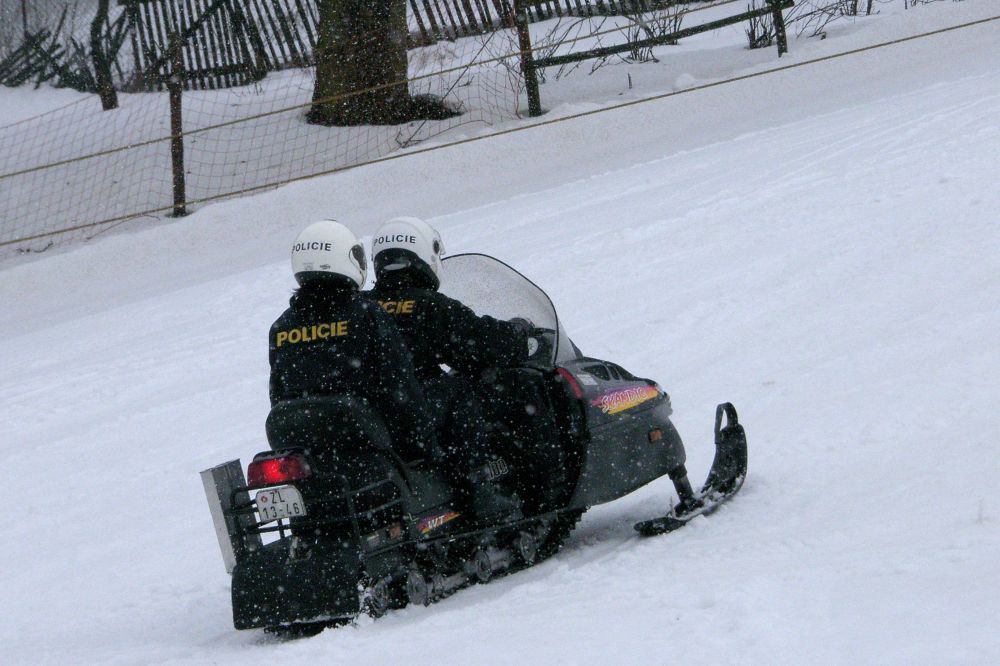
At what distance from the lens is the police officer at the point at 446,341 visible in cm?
494

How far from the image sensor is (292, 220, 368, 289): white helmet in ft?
15.2

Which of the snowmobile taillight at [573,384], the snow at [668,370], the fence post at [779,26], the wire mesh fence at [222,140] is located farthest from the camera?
the fence post at [779,26]

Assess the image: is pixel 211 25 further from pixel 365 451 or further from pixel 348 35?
pixel 365 451

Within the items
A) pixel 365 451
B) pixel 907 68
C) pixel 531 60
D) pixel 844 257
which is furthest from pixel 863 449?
pixel 907 68

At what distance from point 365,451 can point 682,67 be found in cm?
1498

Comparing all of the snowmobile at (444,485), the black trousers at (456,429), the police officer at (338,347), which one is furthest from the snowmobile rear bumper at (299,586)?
the black trousers at (456,429)

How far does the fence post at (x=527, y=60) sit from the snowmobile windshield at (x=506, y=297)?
35.3 ft

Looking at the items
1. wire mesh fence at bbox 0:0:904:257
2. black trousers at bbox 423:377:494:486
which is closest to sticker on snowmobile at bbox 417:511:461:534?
black trousers at bbox 423:377:494:486

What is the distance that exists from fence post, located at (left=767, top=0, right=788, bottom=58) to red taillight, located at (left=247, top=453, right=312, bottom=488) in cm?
1474

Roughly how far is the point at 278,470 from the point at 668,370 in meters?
3.84

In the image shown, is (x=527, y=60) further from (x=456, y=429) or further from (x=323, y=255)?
(x=323, y=255)

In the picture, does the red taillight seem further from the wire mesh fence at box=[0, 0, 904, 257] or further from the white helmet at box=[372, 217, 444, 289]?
the wire mesh fence at box=[0, 0, 904, 257]

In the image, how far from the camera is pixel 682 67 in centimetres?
1853

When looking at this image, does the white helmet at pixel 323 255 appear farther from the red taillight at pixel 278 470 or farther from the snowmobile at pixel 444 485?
the red taillight at pixel 278 470
